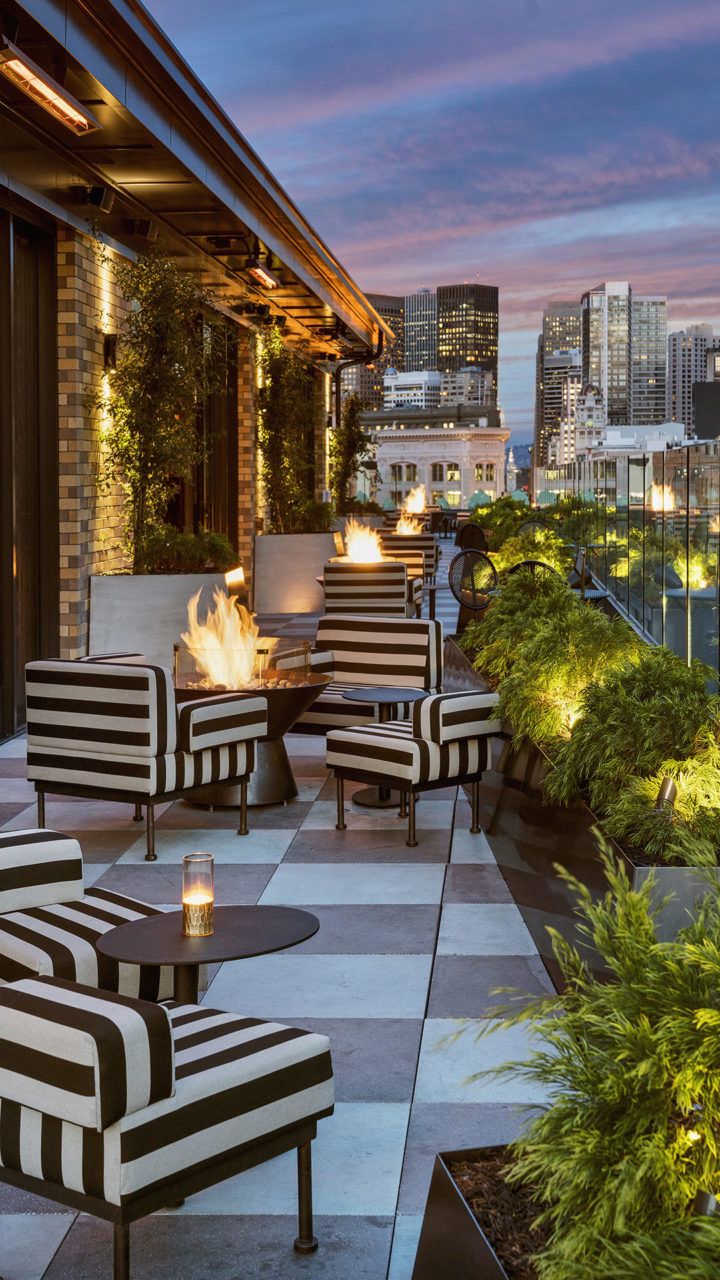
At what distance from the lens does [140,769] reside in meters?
5.76

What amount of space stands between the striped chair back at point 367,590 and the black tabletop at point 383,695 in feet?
14.0

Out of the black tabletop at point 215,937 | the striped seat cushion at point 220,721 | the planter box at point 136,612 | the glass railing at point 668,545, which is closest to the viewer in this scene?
the black tabletop at point 215,937

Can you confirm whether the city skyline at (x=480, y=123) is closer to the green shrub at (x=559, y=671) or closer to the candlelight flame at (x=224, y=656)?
the candlelight flame at (x=224, y=656)

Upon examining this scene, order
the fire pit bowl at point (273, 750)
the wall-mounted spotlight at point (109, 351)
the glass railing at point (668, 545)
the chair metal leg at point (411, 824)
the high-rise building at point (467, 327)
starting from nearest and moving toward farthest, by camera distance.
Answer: the chair metal leg at point (411, 824)
the fire pit bowl at point (273, 750)
the glass railing at point (668, 545)
the wall-mounted spotlight at point (109, 351)
the high-rise building at point (467, 327)

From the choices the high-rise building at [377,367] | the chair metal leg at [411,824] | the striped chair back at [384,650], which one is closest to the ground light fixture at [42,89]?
the striped chair back at [384,650]

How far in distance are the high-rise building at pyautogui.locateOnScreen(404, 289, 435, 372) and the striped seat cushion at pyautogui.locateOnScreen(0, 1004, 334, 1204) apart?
566 ft

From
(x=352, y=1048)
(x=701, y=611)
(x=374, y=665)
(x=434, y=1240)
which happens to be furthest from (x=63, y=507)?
(x=434, y=1240)

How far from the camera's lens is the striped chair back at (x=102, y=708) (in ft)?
18.8

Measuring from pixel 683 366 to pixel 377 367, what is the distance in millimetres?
61449

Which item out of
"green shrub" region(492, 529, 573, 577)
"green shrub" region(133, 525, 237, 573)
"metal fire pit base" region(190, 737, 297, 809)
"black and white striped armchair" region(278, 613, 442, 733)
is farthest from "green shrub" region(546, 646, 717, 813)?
"green shrub" region(492, 529, 573, 577)

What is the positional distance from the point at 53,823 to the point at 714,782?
3543 millimetres

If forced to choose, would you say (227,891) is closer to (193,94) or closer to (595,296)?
(193,94)

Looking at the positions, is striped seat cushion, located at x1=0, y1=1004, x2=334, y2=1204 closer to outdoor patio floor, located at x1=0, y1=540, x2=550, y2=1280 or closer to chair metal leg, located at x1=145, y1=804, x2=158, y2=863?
outdoor patio floor, located at x1=0, y1=540, x2=550, y2=1280

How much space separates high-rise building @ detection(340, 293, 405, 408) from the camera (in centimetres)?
2617
